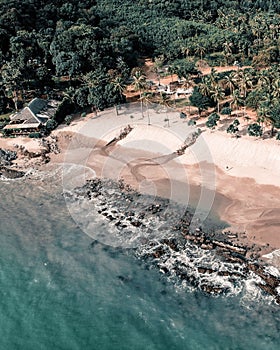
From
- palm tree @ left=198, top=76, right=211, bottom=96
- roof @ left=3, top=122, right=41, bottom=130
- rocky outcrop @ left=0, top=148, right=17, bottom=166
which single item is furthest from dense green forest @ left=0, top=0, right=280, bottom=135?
rocky outcrop @ left=0, top=148, right=17, bottom=166

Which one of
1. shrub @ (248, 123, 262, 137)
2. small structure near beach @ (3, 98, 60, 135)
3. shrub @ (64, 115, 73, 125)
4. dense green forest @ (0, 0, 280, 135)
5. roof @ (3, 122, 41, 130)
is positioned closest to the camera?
shrub @ (248, 123, 262, 137)

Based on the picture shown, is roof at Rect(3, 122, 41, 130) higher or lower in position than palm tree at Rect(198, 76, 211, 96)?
lower

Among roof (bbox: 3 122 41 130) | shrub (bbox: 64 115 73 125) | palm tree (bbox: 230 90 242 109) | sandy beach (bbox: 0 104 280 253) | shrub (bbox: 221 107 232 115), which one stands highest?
palm tree (bbox: 230 90 242 109)

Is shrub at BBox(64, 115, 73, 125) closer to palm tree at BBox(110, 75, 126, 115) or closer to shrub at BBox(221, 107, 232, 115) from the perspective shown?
palm tree at BBox(110, 75, 126, 115)

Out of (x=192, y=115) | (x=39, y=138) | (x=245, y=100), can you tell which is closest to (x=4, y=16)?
(x=39, y=138)

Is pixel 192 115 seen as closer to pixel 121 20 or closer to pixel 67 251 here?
pixel 67 251

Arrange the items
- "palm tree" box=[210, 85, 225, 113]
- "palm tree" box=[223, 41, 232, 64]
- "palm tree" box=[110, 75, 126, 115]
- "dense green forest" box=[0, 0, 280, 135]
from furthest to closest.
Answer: "palm tree" box=[223, 41, 232, 64], "dense green forest" box=[0, 0, 280, 135], "palm tree" box=[110, 75, 126, 115], "palm tree" box=[210, 85, 225, 113]
